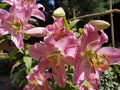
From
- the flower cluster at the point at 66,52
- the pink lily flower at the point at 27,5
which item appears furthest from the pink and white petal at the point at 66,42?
the pink lily flower at the point at 27,5

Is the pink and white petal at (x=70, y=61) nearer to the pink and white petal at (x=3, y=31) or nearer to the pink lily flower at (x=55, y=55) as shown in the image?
the pink lily flower at (x=55, y=55)

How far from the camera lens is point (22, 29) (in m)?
0.65

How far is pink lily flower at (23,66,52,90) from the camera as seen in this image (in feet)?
2.01

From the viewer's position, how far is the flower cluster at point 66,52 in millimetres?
569

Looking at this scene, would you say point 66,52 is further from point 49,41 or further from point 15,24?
point 15,24

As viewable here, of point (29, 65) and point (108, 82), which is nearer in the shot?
point (29, 65)

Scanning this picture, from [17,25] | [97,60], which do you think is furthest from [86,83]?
[17,25]

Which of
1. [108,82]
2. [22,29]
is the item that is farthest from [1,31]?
[108,82]

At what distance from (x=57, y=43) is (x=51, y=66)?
48 mm

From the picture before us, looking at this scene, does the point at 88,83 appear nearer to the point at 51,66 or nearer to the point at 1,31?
the point at 51,66

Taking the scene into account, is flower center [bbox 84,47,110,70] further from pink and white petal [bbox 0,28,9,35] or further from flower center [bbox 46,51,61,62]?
pink and white petal [bbox 0,28,9,35]

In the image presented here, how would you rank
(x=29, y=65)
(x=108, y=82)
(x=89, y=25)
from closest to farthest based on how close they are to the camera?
1. (x=89, y=25)
2. (x=29, y=65)
3. (x=108, y=82)

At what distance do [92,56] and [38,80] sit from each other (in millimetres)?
100

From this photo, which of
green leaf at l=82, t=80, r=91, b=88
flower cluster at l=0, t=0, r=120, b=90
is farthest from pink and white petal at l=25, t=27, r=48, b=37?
green leaf at l=82, t=80, r=91, b=88
